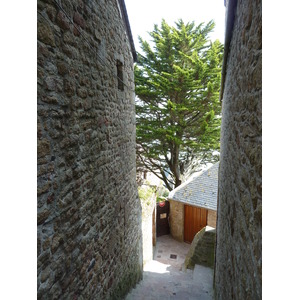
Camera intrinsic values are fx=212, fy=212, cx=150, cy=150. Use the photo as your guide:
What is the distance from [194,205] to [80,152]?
26.3ft

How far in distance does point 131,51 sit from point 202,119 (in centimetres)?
591

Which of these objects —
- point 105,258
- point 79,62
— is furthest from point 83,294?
point 79,62

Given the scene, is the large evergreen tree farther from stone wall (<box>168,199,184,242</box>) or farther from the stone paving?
the stone paving

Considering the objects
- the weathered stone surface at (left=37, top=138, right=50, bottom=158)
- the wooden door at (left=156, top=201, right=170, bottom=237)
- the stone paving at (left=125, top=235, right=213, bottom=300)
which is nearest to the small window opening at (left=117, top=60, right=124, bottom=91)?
the weathered stone surface at (left=37, top=138, right=50, bottom=158)

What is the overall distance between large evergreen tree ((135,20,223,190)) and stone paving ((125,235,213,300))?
525 cm

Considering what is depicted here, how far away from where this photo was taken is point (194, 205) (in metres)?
9.47

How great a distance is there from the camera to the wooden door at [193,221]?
10.3 m

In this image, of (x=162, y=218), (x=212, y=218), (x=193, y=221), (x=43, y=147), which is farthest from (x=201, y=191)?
(x=43, y=147)

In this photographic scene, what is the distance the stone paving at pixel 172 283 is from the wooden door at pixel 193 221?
179 cm

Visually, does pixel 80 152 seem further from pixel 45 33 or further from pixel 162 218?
pixel 162 218

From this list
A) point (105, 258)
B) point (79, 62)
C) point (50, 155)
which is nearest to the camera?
point (50, 155)

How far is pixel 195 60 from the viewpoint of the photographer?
9.32 metres

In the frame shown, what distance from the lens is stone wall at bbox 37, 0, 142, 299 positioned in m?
1.74

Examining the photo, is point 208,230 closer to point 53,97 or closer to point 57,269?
point 57,269
